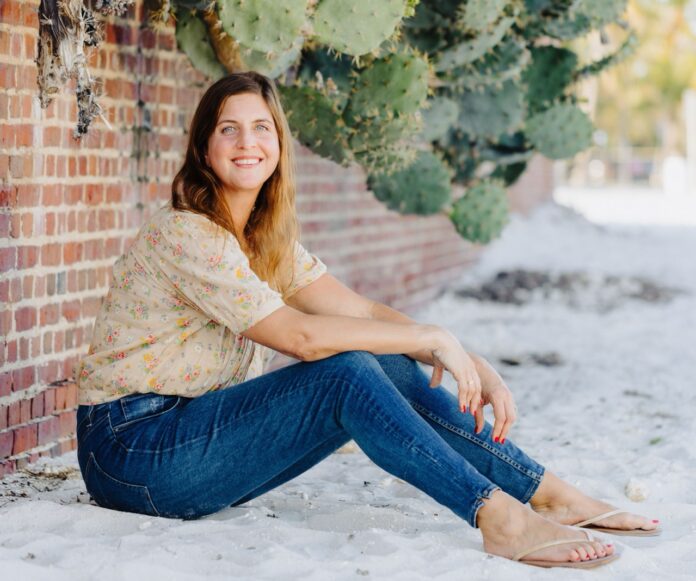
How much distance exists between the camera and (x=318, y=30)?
449cm

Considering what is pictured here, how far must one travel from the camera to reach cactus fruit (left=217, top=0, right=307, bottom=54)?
4.26m

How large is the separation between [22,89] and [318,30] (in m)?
1.17

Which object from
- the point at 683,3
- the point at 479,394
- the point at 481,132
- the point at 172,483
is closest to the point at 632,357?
the point at 481,132

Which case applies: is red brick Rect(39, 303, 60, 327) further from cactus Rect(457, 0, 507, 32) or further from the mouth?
cactus Rect(457, 0, 507, 32)

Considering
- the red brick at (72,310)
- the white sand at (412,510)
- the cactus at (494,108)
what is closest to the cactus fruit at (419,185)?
the cactus at (494,108)

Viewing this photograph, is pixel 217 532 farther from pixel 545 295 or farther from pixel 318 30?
pixel 545 295

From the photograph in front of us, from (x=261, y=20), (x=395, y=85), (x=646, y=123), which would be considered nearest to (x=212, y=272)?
(x=261, y=20)

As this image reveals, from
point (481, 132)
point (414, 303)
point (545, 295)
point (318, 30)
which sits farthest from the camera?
point (545, 295)

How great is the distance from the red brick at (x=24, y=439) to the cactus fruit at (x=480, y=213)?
3.24 metres

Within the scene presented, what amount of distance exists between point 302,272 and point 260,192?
1.03 ft

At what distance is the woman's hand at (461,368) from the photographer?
129 inches

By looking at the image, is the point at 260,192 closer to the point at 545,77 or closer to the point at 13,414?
the point at 13,414

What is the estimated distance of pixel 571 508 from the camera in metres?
3.43

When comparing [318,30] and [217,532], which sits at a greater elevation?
[318,30]
